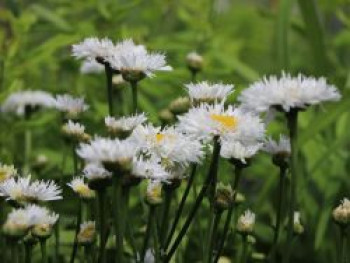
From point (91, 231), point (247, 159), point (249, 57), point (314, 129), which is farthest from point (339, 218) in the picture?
point (249, 57)

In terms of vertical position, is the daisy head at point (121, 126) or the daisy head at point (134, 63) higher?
the daisy head at point (134, 63)

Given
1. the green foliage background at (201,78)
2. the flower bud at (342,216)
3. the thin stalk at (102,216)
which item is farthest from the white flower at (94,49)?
the green foliage background at (201,78)

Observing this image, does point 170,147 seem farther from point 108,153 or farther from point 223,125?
point 108,153

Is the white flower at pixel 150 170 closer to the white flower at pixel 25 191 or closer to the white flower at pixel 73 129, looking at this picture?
the white flower at pixel 25 191

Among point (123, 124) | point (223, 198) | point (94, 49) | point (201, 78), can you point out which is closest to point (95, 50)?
point (94, 49)

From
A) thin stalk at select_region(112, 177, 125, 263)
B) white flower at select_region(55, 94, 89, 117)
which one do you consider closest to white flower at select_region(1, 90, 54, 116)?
white flower at select_region(55, 94, 89, 117)

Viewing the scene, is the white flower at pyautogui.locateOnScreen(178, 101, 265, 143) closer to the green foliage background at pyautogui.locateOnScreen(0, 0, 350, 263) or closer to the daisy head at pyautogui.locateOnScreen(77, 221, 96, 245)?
the daisy head at pyautogui.locateOnScreen(77, 221, 96, 245)

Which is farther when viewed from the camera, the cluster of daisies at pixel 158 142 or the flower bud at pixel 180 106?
the flower bud at pixel 180 106
